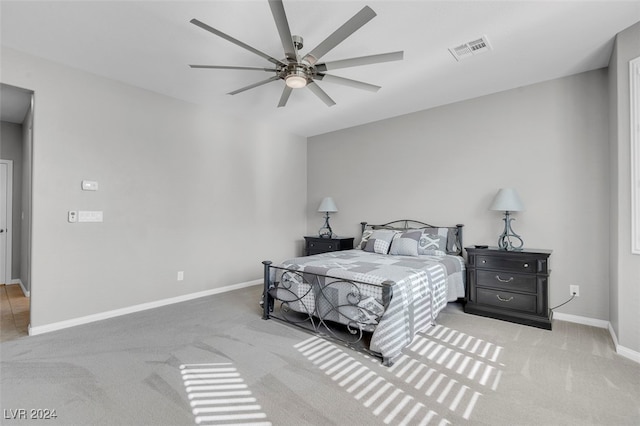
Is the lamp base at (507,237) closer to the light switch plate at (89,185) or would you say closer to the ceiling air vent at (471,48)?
the ceiling air vent at (471,48)

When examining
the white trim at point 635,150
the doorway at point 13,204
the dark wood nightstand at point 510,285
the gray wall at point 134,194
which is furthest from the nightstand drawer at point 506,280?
the doorway at point 13,204

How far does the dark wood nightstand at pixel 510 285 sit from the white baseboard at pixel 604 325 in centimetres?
31

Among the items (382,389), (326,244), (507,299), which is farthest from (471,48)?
(326,244)

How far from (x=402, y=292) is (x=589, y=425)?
1277 mm

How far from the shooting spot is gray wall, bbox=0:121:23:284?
16.8 feet

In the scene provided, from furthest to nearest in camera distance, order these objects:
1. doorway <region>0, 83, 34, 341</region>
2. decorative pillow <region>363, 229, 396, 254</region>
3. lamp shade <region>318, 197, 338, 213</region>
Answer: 1. lamp shade <region>318, 197, 338, 213</region>
2. doorway <region>0, 83, 34, 341</region>
3. decorative pillow <region>363, 229, 396, 254</region>

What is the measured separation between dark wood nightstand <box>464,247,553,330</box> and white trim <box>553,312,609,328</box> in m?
0.31

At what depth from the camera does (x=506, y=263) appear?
11.2ft

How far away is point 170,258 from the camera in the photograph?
4.10 m

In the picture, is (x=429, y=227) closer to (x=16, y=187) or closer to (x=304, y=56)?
(x=304, y=56)

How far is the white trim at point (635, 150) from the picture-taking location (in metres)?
2.50

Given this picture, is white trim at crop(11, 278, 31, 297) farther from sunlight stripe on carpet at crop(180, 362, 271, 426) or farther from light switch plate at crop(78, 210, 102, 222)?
sunlight stripe on carpet at crop(180, 362, 271, 426)

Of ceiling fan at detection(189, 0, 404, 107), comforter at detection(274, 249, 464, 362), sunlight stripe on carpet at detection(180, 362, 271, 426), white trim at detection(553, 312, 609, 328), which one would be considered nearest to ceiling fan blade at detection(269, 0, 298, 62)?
ceiling fan at detection(189, 0, 404, 107)

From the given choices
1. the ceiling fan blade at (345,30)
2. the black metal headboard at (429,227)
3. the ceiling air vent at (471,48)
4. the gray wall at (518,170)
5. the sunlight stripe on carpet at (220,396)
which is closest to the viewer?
the sunlight stripe on carpet at (220,396)
